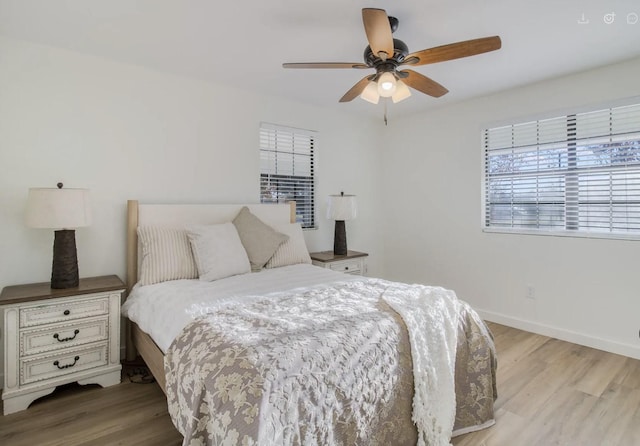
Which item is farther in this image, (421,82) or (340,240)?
(340,240)

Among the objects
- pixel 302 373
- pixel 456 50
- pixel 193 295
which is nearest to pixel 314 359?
pixel 302 373

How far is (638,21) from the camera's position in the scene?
7.25 ft

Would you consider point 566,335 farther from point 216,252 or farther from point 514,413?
point 216,252

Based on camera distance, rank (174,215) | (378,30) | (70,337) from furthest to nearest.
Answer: (174,215) < (70,337) < (378,30)

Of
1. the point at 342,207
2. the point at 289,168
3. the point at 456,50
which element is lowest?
the point at 342,207

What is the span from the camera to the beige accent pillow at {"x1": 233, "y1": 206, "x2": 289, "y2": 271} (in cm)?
297

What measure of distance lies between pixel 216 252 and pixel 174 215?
630mm

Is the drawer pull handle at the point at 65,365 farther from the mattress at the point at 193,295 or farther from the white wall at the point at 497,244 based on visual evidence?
the white wall at the point at 497,244

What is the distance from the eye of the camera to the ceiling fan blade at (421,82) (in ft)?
7.39

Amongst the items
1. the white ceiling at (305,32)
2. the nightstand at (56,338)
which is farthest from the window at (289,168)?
the nightstand at (56,338)

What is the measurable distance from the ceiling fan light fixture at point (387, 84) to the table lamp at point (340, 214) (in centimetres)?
180

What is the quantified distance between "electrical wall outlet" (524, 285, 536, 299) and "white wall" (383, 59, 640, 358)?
36 millimetres

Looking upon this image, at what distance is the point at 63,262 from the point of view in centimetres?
→ 234

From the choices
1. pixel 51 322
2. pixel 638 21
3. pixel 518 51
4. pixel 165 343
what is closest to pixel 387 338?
pixel 165 343
